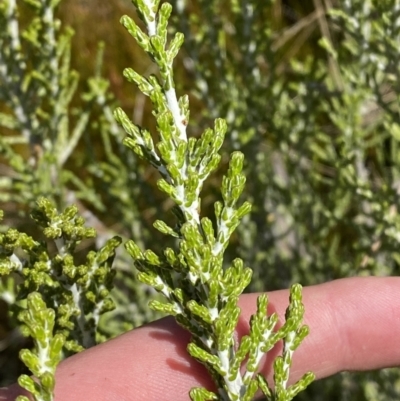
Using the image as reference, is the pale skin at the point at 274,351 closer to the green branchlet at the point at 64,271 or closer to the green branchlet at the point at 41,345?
the green branchlet at the point at 64,271

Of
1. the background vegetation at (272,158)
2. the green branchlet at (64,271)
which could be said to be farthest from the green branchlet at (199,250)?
the background vegetation at (272,158)

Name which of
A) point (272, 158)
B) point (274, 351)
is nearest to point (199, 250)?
point (274, 351)

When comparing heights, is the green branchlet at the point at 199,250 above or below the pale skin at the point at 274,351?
above

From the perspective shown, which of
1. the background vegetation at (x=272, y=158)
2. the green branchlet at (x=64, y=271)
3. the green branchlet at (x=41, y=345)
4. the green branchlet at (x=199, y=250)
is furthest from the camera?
the background vegetation at (x=272, y=158)

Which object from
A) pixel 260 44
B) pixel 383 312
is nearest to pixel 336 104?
pixel 260 44

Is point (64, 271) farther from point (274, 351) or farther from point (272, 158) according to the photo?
point (272, 158)

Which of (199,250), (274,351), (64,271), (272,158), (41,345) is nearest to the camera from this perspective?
(41,345)

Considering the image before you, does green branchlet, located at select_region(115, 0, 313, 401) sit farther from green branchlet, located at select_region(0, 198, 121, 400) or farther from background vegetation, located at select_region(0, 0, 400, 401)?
background vegetation, located at select_region(0, 0, 400, 401)
